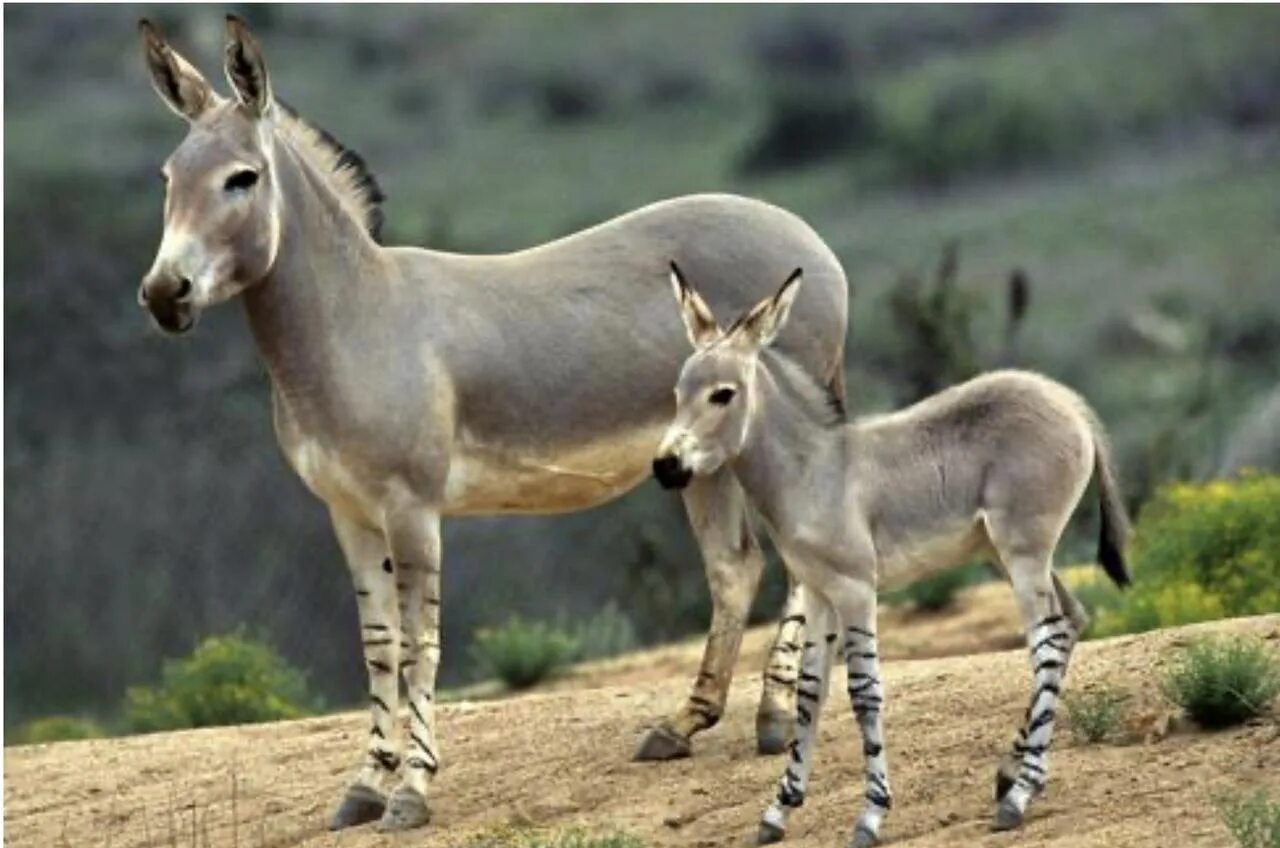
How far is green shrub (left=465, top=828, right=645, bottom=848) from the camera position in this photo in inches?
534

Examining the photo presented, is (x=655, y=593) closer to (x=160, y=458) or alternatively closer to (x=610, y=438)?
(x=160, y=458)

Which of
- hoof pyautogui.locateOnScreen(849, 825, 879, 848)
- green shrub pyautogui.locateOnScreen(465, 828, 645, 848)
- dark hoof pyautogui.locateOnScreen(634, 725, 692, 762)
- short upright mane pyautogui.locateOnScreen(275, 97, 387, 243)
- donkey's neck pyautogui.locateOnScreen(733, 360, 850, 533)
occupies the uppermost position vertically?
short upright mane pyautogui.locateOnScreen(275, 97, 387, 243)

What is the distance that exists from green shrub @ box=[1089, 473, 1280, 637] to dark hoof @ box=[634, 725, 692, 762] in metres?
4.48

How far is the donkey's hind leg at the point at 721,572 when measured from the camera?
16.7m

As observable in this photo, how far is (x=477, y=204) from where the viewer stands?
216ft

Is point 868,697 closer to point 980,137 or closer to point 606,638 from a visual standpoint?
point 606,638

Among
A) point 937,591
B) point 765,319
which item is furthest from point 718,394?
point 937,591

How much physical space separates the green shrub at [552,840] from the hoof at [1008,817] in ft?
4.66

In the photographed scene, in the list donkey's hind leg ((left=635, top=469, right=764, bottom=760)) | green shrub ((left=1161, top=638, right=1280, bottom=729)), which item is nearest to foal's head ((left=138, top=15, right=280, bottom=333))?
donkey's hind leg ((left=635, top=469, right=764, bottom=760))

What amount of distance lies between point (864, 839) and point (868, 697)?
57 centimetres

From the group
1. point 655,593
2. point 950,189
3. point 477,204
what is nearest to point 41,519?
point 655,593

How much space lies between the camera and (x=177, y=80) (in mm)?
15531

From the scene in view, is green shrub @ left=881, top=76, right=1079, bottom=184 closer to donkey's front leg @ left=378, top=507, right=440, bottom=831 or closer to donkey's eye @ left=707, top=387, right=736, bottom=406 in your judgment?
donkey's front leg @ left=378, top=507, right=440, bottom=831

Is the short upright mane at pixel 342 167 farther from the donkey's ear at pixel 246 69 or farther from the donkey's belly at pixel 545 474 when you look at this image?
the donkey's belly at pixel 545 474
